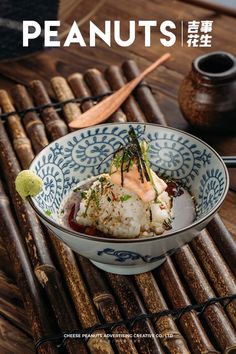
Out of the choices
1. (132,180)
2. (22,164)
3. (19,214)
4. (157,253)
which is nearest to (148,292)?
(157,253)

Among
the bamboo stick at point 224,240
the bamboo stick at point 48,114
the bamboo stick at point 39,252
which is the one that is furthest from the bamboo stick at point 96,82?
the bamboo stick at point 224,240

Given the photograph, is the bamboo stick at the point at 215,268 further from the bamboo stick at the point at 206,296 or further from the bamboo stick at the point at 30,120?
the bamboo stick at the point at 30,120

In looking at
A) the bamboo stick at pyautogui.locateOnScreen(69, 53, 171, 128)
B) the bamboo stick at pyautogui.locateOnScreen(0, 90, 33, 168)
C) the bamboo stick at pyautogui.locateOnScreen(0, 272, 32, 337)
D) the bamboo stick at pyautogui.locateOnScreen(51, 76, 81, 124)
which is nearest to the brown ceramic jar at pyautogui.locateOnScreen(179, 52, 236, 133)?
the bamboo stick at pyautogui.locateOnScreen(69, 53, 171, 128)

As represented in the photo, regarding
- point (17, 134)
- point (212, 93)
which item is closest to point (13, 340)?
point (17, 134)

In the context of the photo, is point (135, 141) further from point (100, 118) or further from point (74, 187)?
point (100, 118)

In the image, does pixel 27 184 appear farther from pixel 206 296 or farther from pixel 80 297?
pixel 206 296
